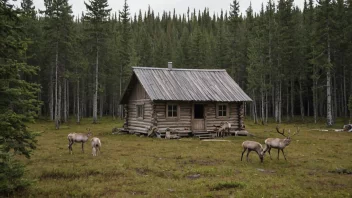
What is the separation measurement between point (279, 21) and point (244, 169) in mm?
38714

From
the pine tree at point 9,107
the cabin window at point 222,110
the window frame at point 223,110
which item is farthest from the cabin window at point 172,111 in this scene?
the pine tree at point 9,107

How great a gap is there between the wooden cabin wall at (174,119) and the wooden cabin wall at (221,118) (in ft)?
6.18

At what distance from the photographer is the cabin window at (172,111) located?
28266 mm

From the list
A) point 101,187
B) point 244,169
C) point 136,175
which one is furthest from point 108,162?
point 244,169

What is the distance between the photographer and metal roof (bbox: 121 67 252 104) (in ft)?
91.7

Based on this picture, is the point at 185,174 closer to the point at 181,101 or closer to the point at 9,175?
the point at 9,175

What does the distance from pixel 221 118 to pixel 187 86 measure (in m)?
4.58

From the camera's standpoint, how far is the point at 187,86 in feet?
98.5

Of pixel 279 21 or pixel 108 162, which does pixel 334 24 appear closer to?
pixel 279 21

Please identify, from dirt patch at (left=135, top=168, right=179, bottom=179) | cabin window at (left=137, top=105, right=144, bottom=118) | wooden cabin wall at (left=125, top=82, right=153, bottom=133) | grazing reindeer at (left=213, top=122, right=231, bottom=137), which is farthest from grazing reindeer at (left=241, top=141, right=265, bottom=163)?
cabin window at (left=137, top=105, right=144, bottom=118)

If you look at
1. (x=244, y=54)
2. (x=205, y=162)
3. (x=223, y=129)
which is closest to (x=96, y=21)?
(x=223, y=129)

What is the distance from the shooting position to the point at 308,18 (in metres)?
58.4

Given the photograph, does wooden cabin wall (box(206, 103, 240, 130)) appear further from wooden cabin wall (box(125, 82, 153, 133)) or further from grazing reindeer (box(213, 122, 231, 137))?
wooden cabin wall (box(125, 82, 153, 133))

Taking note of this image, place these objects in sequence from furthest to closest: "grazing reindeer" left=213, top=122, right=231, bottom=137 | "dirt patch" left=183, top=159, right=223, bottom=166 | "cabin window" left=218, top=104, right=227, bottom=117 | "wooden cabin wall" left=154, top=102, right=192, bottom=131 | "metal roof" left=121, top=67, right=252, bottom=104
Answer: "cabin window" left=218, top=104, right=227, bottom=117, "grazing reindeer" left=213, top=122, right=231, bottom=137, "metal roof" left=121, top=67, right=252, bottom=104, "wooden cabin wall" left=154, top=102, right=192, bottom=131, "dirt patch" left=183, top=159, right=223, bottom=166
